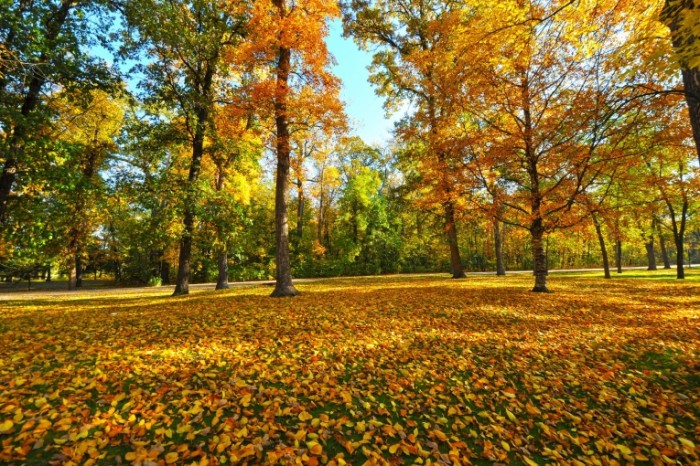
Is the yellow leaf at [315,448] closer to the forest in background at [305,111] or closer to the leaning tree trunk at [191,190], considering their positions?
the forest in background at [305,111]

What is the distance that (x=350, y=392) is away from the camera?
4.04 m

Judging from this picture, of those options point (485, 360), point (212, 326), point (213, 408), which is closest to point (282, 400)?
point (213, 408)

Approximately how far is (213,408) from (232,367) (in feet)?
3.78

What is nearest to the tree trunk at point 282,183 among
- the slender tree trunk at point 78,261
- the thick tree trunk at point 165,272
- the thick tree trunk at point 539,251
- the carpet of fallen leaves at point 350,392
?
the carpet of fallen leaves at point 350,392

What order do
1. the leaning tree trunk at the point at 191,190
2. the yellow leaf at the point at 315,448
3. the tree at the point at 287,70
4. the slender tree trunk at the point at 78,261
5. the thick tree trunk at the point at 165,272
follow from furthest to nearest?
1. the thick tree trunk at the point at 165,272
2. the slender tree trunk at the point at 78,261
3. the leaning tree trunk at the point at 191,190
4. the tree at the point at 287,70
5. the yellow leaf at the point at 315,448

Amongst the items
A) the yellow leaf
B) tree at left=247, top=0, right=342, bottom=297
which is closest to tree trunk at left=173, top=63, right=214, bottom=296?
tree at left=247, top=0, right=342, bottom=297

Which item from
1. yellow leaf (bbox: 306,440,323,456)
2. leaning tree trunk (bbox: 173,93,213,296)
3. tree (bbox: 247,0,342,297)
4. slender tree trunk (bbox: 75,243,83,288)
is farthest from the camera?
slender tree trunk (bbox: 75,243,83,288)

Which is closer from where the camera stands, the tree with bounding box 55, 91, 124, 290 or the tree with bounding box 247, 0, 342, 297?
the tree with bounding box 247, 0, 342, 297

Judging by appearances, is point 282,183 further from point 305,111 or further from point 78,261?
point 78,261

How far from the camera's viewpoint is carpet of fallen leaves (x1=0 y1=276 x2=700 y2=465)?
298cm

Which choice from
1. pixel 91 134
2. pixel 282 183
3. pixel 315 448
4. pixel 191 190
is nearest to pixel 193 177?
pixel 191 190

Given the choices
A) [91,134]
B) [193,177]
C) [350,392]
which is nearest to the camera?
[350,392]

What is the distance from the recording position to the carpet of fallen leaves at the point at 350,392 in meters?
2.98

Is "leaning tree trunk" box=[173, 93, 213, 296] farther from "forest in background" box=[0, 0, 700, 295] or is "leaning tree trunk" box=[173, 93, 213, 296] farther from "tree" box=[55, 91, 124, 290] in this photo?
"tree" box=[55, 91, 124, 290]
